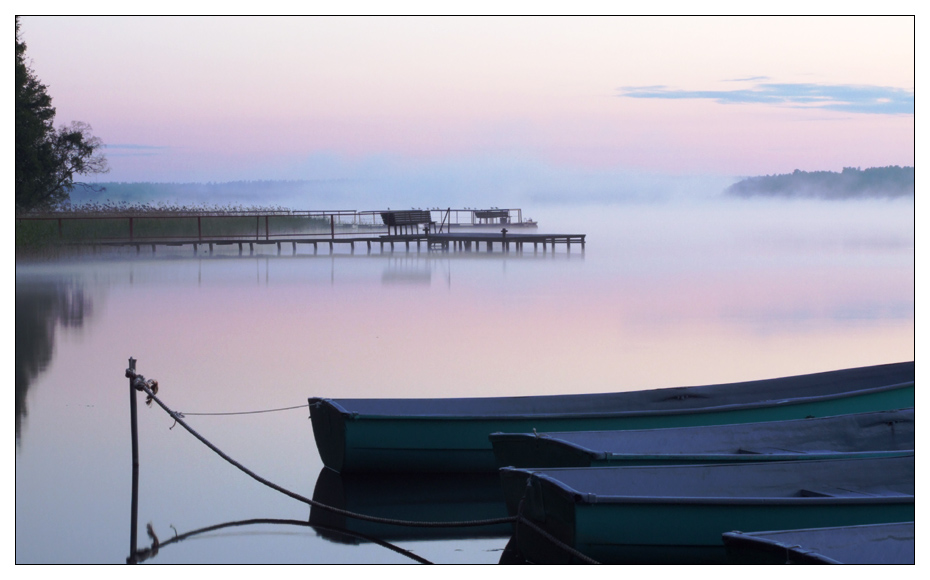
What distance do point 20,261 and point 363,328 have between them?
14182 mm

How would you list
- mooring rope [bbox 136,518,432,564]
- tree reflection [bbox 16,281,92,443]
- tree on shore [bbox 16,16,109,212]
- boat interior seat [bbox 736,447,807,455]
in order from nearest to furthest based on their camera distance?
mooring rope [bbox 136,518,432,564] → boat interior seat [bbox 736,447,807,455] → tree reflection [bbox 16,281,92,443] → tree on shore [bbox 16,16,109,212]

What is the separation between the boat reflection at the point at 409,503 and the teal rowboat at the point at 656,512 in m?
0.99

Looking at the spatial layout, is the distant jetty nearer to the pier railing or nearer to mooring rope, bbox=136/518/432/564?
the pier railing

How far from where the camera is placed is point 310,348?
12.9m

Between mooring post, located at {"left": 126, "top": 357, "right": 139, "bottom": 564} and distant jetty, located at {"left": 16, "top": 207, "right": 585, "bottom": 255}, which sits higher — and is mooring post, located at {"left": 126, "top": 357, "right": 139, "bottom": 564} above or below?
below

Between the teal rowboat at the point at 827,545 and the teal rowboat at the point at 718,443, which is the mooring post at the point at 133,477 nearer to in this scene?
the teal rowboat at the point at 718,443

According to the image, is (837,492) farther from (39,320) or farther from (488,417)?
(39,320)

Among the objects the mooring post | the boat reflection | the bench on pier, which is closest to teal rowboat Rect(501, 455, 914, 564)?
the boat reflection

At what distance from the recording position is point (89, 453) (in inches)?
305

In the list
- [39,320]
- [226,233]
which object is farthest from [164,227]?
[39,320]

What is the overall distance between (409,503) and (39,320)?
Result: 1104cm

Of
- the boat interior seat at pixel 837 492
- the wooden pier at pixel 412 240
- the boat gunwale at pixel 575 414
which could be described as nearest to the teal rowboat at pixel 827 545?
the boat interior seat at pixel 837 492

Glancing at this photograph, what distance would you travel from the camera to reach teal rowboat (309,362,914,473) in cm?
662

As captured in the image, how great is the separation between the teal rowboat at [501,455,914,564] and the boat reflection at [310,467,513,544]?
995 mm
